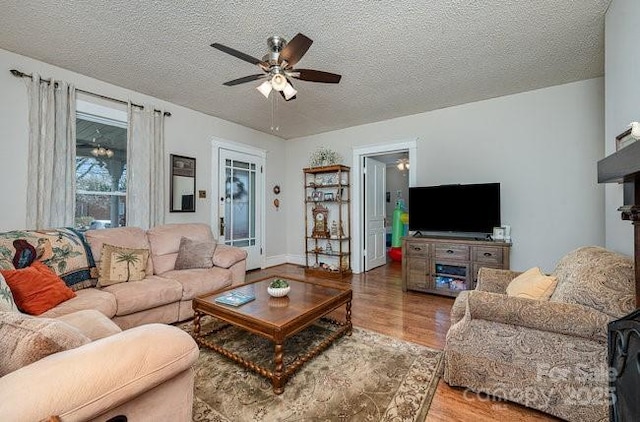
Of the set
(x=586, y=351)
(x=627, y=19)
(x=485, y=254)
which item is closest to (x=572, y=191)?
(x=485, y=254)

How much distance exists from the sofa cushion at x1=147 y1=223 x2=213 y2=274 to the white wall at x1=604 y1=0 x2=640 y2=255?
13.2ft

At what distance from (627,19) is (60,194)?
16.4 feet

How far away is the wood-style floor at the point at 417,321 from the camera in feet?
5.12

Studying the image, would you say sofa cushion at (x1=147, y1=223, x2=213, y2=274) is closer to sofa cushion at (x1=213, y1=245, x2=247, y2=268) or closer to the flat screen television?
sofa cushion at (x1=213, y1=245, x2=247, y2=268)

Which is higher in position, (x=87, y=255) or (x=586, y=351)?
(x=87, y=255)

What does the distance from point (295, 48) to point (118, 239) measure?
2.63m

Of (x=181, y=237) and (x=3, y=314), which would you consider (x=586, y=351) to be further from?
(x=181, y=237)

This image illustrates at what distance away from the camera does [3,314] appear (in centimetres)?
89

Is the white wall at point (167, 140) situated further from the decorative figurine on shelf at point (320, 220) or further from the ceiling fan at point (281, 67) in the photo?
the ceiling fan at point (281, 67)

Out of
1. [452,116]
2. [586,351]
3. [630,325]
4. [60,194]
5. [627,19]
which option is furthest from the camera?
[452,116]

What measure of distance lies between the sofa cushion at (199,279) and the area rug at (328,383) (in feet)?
2.07

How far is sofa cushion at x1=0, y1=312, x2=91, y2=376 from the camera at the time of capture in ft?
2.71

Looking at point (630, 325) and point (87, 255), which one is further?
point (87, 255)

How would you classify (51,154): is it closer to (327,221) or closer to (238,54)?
(238,54)
